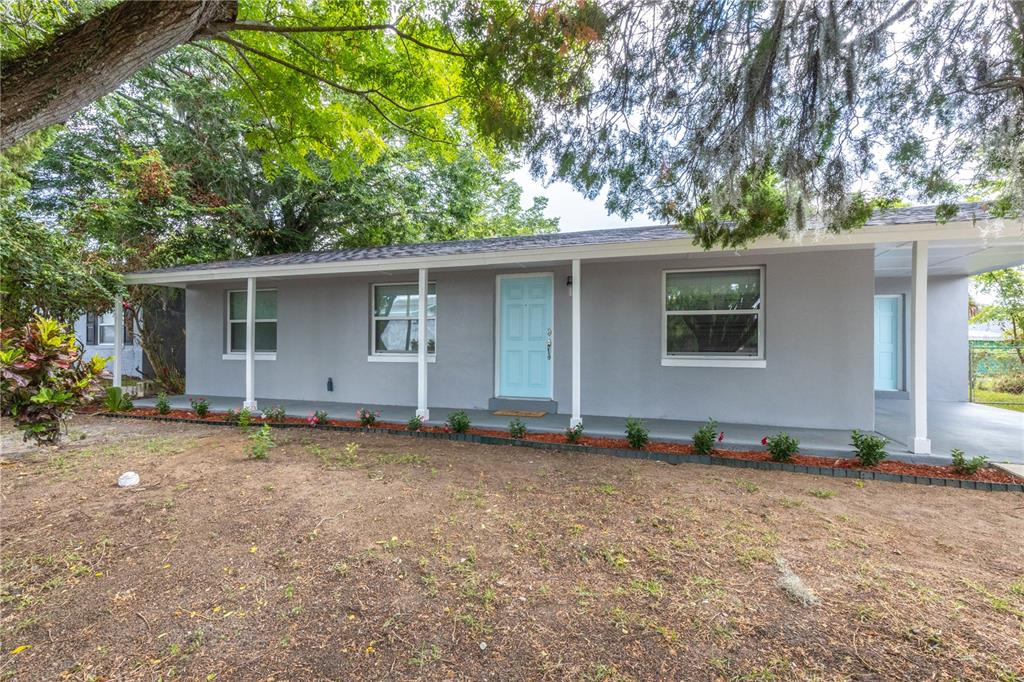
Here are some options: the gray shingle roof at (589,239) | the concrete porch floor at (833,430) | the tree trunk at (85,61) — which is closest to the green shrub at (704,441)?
the concrete porch floor at (833,430)

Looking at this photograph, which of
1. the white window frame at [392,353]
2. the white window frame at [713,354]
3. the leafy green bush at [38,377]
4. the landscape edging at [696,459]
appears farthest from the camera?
the white window frame at [392,353]

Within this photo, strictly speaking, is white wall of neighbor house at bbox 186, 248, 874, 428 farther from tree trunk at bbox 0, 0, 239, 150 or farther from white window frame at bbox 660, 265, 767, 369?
tree trunk at bbox 0, 0, 239, 150

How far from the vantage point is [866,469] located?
4.66 metres

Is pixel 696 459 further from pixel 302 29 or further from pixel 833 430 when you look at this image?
pixel 302 29

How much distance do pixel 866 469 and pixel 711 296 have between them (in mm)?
2832

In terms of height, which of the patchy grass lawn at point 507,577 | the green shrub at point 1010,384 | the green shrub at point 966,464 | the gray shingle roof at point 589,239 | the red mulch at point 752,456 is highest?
the gray shingle roof at point 589,239

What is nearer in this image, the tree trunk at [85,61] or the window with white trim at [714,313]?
the tree trunk at [85,61]

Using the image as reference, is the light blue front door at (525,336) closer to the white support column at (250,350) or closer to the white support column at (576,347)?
the white support column at (576,347)

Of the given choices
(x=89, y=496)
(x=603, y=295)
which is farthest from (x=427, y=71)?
(x=89, y=496)

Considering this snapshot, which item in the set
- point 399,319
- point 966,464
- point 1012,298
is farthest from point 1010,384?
point 399,319

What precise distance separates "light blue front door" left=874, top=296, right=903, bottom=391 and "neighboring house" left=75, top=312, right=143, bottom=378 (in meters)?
16.4

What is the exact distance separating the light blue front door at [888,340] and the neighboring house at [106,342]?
16.4 metres

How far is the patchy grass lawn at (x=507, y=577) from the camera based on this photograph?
211 centimetres

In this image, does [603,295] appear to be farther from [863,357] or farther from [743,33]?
[743,33]
